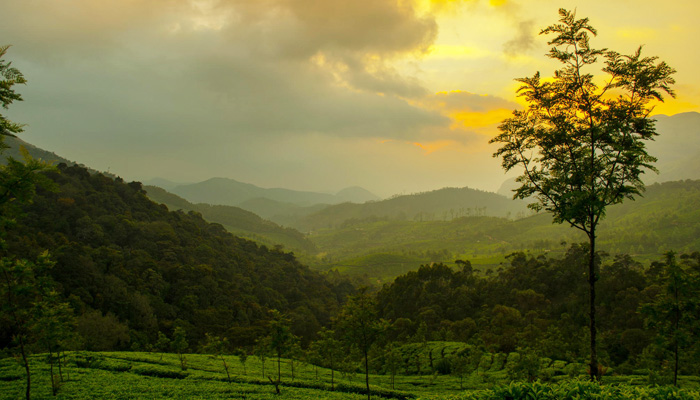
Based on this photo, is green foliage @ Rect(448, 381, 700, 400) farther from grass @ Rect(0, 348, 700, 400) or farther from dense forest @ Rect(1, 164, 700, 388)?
dense forest @ Rect(1, 164, 700, 388)

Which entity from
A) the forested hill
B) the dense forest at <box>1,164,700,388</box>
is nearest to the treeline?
the dense forest at <box>1,164,700,388</box>

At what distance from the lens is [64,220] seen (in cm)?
8119

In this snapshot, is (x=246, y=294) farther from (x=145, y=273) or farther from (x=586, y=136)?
(x=586, y=136)

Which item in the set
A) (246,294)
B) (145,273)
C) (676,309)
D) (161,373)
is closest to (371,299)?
(676,309)

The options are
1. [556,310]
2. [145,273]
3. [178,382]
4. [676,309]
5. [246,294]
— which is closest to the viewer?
[676,309]

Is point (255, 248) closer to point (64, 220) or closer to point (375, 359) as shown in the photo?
point (64, 220)

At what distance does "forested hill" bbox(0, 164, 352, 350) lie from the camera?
2451 inches

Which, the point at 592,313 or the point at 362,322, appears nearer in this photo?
the point at 592,313

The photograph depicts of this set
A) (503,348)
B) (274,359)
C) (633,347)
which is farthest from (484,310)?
(274,359)

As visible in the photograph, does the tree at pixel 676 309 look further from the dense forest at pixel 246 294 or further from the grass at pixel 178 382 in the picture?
the dense forest at pixel 246 294

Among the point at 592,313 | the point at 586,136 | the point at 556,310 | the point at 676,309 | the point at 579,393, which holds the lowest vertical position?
the point at 556,310

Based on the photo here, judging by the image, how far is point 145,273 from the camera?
78.1 meters

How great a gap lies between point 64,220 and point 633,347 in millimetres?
115478

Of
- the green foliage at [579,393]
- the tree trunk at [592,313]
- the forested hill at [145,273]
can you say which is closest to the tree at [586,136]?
the tree trunk at [592,313]
